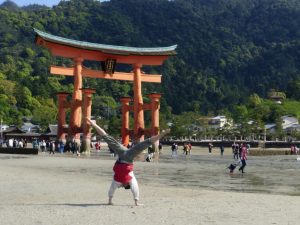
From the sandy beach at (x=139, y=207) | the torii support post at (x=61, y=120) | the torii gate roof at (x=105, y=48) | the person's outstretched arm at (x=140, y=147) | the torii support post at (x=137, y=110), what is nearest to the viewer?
the sandy beach at (x=139, y=207)

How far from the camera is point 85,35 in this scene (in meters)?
195

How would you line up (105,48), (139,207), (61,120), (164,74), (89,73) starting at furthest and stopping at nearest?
(164,74) < (89,73) < (105,48) < (61,120) < (139,207)

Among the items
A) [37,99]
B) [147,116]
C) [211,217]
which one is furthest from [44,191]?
[37,99]

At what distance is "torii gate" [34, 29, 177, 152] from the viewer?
152ft

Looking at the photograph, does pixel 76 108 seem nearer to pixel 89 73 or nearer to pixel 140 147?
pixel 89 73

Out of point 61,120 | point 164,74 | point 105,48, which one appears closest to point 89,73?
point 105,48

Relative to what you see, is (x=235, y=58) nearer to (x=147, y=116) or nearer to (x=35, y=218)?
(x=147, y=116)

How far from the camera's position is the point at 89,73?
50.7 metres

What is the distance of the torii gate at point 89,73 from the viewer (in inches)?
1825

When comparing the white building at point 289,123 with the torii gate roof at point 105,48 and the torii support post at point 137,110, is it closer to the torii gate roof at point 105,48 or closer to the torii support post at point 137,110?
the torii gate roof at point 105,48

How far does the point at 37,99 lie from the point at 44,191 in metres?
103

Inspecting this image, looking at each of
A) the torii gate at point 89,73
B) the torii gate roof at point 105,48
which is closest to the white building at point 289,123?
the torii gate roof at point 105,48

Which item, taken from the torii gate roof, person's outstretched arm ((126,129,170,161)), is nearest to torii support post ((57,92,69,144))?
the torii gate roof

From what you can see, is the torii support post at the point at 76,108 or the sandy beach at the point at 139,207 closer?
the sandy beach at the point at 139,207
